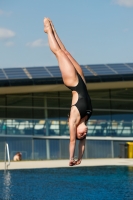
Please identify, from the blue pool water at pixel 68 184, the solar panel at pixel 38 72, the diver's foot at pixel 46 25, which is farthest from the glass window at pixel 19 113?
the diver's foot at pixel 46 25

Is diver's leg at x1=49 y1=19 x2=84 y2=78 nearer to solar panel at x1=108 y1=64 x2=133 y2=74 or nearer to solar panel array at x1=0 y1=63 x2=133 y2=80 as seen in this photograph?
solar panel array at x1=0 y1=63 x2=133 y2=80

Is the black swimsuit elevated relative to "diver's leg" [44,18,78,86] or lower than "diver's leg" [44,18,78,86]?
lower

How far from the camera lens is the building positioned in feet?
106

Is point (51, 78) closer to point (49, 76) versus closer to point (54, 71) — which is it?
point (49, 76)

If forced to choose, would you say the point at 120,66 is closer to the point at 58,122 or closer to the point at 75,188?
the point at 58,122

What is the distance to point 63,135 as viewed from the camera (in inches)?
1299

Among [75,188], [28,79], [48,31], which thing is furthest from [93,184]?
[28,79]

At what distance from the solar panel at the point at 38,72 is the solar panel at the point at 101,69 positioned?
3014 mm

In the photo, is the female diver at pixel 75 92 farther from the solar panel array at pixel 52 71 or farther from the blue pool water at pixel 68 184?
the solar panel array at pixel 52 71

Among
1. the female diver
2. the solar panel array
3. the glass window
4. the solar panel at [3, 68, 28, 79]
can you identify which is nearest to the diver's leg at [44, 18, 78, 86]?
the female diver

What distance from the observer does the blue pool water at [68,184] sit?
14.0m

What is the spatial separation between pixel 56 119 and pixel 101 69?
431 centimetres

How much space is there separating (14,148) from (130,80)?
8.36 metres

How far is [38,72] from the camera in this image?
104 ft
